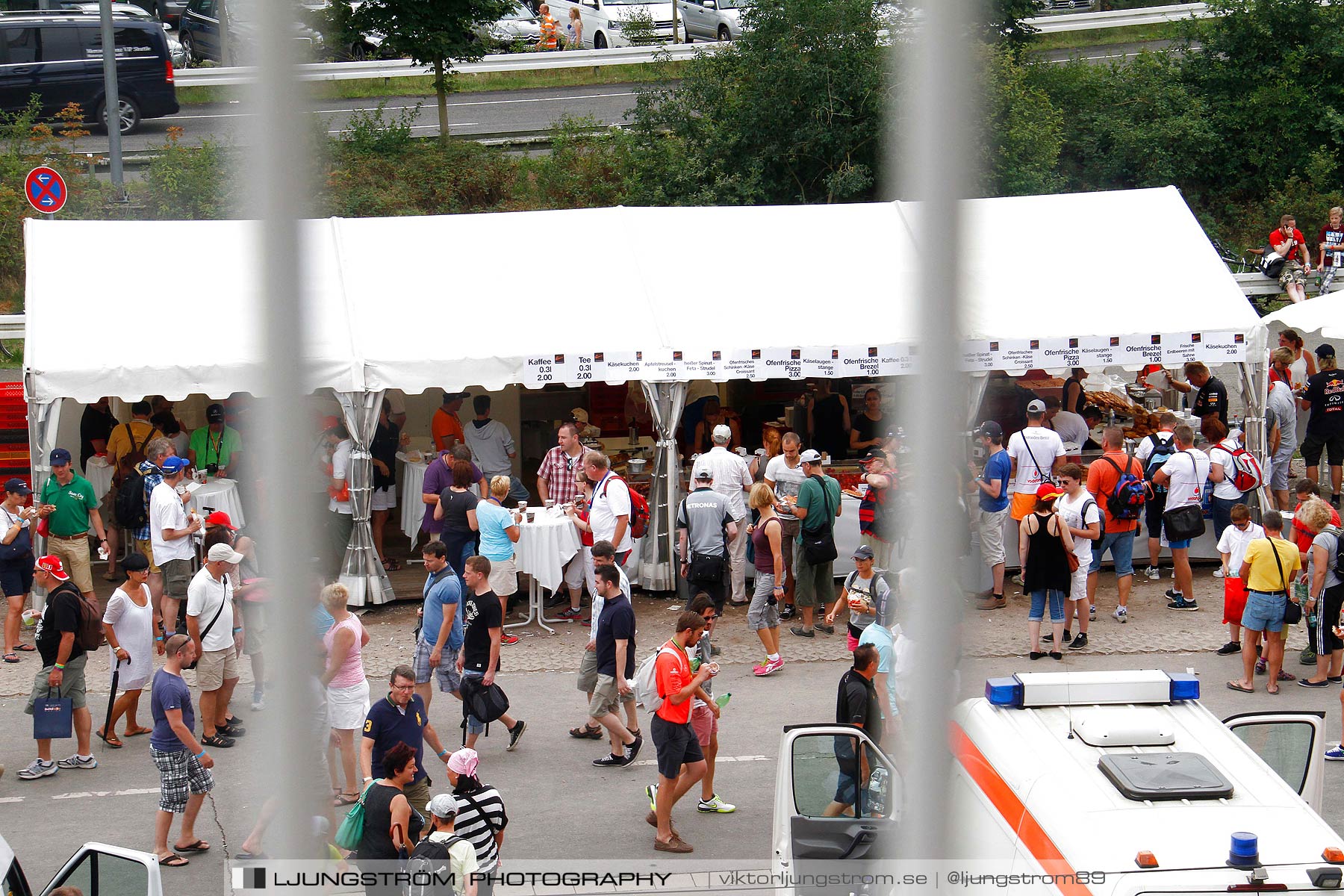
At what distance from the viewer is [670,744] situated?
23.6 feet

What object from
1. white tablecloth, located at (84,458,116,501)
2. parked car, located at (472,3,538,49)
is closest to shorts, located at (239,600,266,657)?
white tablecloth, located at (84,458,116,501)

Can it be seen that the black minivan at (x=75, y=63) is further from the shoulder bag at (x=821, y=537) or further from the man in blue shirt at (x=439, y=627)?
the man in blue shirt at (x=439, y=627)

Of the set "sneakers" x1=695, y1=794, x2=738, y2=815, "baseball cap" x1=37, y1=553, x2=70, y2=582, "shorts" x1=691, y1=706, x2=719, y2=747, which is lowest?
"sneakers" x1=695, y1=794, x2=738, y2=815

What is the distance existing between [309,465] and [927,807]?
3.00 feet

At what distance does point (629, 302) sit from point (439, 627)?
435cm

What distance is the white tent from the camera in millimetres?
11047

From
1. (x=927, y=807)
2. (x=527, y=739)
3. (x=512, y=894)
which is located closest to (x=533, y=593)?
(x=527, y=739)

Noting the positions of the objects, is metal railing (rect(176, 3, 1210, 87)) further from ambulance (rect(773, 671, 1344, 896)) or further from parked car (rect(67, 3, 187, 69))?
ambulance (rect(773, 671, 1344, 896))

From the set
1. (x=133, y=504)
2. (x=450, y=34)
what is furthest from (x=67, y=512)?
(x=450, y=34)

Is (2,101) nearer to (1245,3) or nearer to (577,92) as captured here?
(577,92)

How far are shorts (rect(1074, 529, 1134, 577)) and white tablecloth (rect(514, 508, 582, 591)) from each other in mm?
4291

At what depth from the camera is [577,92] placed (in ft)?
101

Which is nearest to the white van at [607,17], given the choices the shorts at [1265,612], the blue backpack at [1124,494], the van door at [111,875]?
the blue backpack at [1124,494]

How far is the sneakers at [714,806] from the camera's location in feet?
25.4
